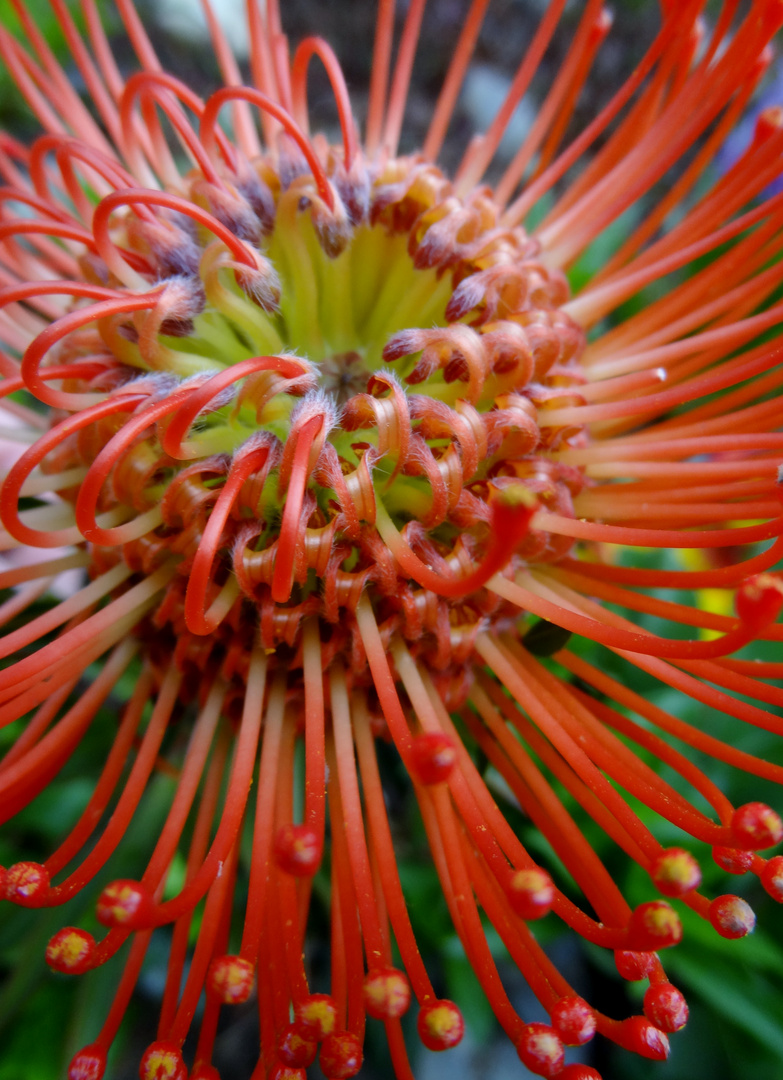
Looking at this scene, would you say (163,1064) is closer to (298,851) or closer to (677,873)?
(298,851)

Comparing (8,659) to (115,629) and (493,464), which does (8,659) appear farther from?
(493,464)

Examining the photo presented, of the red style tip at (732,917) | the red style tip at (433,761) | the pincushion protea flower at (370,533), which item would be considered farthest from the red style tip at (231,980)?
the red style tip at (732,917)

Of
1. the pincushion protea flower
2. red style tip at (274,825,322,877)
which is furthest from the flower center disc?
red style tip at (274,825,322,877)

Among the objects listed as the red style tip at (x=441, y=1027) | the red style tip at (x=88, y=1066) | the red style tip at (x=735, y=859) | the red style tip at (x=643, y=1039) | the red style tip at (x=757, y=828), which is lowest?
the red style tip at (x=88, y=1066)

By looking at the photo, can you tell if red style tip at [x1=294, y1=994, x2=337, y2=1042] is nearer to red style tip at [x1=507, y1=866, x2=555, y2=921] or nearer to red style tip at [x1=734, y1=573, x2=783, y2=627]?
red style tip at [x1=507, y1=866, x2=555, y2=921]

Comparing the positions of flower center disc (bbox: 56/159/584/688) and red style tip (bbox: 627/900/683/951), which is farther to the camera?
flower center disc (bbox: 56/159/584/688)

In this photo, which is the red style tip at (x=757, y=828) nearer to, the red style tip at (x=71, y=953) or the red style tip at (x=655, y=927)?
the red style tip at (x=655, y=927)

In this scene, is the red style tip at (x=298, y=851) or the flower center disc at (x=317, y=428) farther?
the flower center disc at (x=317, y=428)
